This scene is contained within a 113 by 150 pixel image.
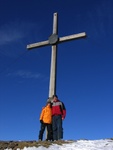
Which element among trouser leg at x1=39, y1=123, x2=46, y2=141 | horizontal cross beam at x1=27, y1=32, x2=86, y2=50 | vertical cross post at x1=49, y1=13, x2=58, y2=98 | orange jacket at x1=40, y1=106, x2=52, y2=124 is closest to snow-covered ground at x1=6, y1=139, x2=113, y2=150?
orange jacket at x1=40, y1=106, x2=52, y2=124

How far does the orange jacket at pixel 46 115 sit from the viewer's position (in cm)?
1339

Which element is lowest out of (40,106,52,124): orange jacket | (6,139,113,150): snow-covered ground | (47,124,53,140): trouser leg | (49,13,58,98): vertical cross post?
(6,139,113,150): snow-covered ground

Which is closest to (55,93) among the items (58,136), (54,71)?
(54,71)

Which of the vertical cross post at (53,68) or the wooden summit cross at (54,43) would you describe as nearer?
the vertical cross post at (53,68)

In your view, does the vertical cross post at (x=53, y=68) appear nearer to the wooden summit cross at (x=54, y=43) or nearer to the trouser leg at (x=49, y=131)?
the wooden summit cross at (x=54, y=43)

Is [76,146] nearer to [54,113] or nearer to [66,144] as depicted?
[66,144]

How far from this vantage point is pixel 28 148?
9891 mm

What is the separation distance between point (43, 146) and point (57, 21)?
7706 mm

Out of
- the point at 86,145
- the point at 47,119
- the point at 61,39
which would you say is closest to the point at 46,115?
the point at 47,119

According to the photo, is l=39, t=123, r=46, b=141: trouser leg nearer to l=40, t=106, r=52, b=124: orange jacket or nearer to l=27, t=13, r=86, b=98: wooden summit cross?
l=40, t=106, r=52, b=124: orange jacket

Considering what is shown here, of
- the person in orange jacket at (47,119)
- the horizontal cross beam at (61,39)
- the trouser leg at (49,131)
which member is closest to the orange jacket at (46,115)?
the person in orange jacket at (47,119)

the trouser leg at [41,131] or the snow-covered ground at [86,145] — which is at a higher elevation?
the trouser leg at [41,131]

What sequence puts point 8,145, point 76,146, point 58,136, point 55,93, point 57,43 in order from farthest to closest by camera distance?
point 57,43 < point 55,93 < point 58,136 < point 8,145 < point 76,146

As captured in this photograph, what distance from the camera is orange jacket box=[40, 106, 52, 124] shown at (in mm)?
13391
